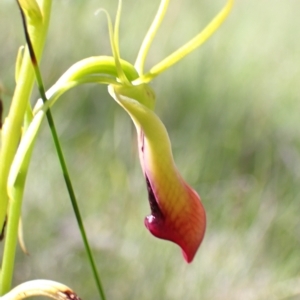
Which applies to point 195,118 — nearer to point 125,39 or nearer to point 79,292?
point 125,39

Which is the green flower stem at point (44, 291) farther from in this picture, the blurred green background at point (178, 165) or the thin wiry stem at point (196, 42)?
the blurred green background at point (178, 165)

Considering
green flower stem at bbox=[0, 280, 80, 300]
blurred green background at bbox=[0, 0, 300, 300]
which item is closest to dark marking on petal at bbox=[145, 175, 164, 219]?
green flower stem at bbox=[0, 280, 80, 300]

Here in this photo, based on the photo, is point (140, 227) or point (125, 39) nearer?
point (140, 227)

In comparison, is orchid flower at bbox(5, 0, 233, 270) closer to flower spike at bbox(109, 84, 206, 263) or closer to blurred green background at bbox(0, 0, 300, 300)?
flower spike at bbox(109, 84, 206, 263)

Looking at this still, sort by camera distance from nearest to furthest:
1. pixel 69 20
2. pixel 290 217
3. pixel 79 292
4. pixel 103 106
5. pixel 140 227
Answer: pixel 79 292
pixel 140 227
pixel 290 217
pixel 103 106
pixel 69 20

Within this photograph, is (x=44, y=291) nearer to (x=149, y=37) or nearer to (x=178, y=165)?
(x=149, y=37)

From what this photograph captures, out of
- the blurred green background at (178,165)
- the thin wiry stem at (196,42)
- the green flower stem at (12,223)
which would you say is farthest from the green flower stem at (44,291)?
the blurred green background at (178,165)

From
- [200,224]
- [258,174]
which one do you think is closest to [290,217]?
[258,174]

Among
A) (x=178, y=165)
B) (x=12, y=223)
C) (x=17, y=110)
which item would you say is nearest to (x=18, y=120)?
(x=17, y=110)
